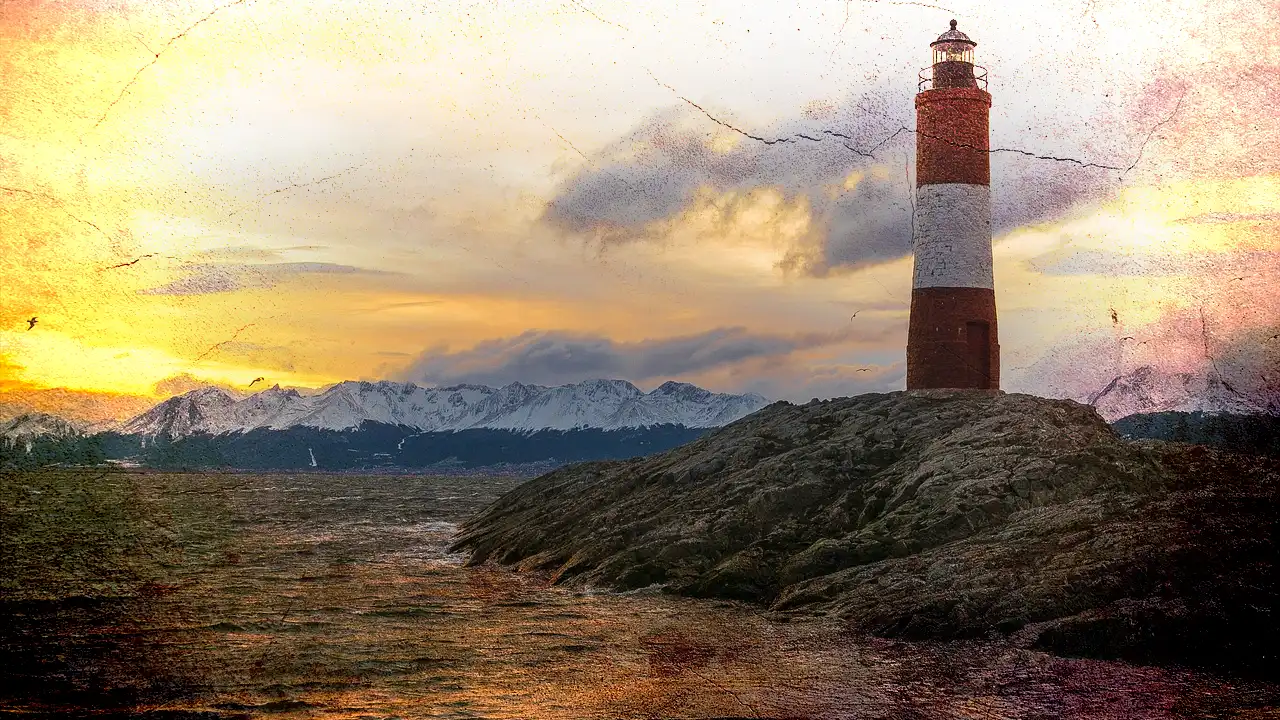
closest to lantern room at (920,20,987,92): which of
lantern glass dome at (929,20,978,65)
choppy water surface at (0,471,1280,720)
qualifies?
lantern glass dome at (929,20,978,65)

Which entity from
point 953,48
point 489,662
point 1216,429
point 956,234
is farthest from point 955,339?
point 1216,429

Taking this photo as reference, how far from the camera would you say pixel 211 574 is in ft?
131

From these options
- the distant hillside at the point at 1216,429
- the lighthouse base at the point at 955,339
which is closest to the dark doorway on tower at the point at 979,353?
the lighthouse base at the point at 955,339

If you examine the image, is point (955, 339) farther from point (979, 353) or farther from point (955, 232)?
point (955, 232)

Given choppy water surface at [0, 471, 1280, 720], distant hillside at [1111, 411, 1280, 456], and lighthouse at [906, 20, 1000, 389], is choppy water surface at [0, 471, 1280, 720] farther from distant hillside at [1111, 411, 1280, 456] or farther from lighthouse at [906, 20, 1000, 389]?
distant hillside at [1111, 411, 1280, 456]

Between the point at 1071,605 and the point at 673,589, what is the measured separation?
11186mm

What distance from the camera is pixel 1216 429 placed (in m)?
64.6

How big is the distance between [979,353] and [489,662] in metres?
25.7

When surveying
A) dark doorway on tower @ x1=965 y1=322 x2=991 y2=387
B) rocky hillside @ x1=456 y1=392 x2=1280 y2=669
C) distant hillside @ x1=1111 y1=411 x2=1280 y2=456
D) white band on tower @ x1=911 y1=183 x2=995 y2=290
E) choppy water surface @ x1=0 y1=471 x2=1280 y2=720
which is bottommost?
choppy water surface @ x1=0 y1=471 x2=1280 y2=720

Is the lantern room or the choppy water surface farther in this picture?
the lantern room

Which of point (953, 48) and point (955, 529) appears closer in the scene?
point (955, 529)

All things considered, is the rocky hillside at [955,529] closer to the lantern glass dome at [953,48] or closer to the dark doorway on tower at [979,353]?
the dark doorway on tower at [979,353]

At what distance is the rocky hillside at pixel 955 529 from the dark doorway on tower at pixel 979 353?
2236mm

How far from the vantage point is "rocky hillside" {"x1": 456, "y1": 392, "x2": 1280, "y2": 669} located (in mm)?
21406
